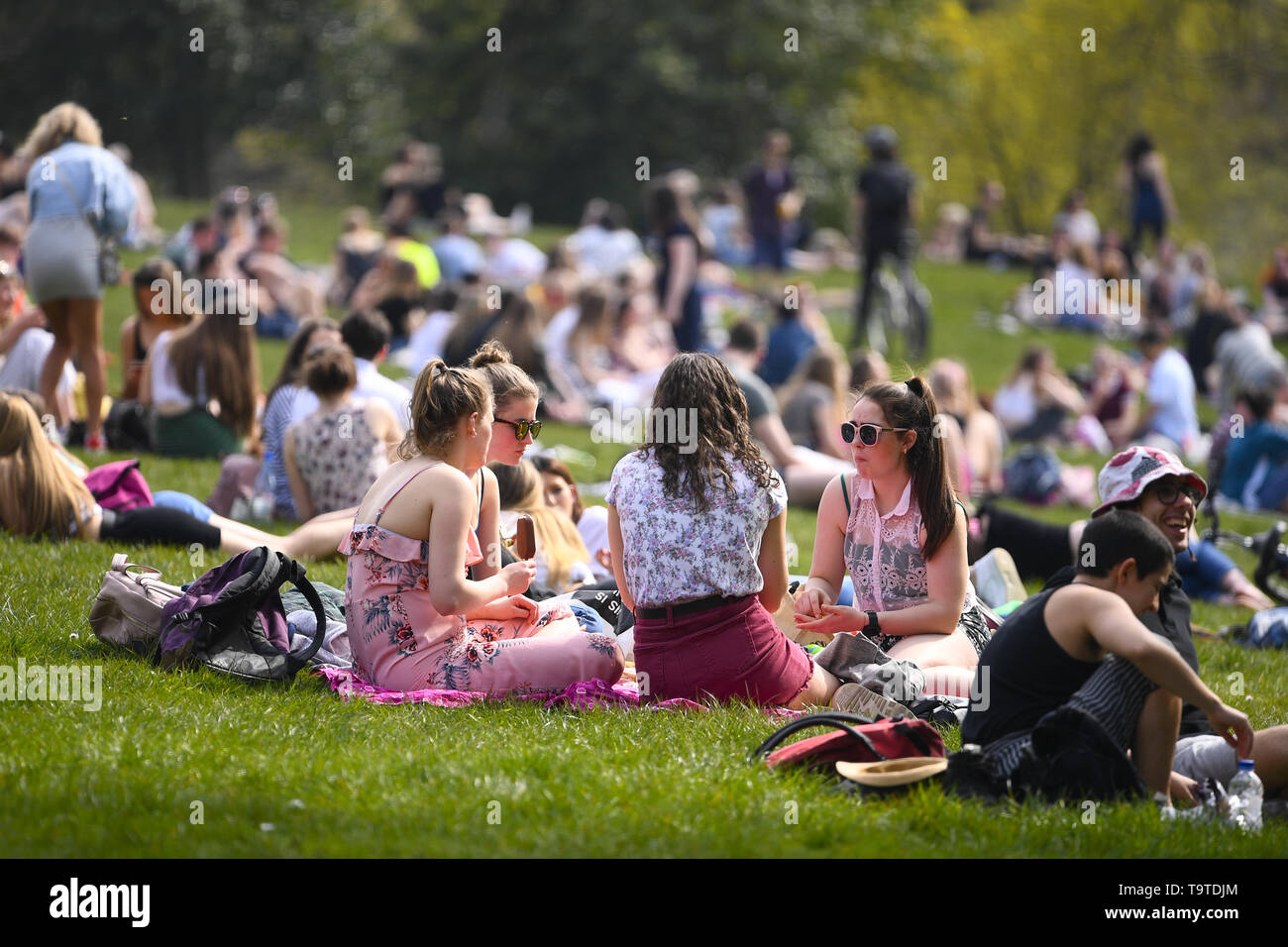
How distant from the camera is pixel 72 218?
28.8ft

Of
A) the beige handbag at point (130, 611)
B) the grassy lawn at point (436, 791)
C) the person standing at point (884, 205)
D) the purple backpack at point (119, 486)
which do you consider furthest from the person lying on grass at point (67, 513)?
the person standing at point (884, 205)

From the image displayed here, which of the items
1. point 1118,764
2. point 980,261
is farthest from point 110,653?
point 980,261

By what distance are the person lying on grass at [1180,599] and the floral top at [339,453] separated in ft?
13.8

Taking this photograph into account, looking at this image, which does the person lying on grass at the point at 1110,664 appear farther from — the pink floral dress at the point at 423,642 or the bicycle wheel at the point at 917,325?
the bicycle wheel at the point at 917,325

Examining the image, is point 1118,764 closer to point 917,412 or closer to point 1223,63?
point 917,412

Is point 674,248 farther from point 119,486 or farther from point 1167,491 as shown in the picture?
point 1167,491

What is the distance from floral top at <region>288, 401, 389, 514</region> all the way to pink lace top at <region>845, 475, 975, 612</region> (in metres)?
3.05

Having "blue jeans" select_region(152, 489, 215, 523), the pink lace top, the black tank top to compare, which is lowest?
the black tank top

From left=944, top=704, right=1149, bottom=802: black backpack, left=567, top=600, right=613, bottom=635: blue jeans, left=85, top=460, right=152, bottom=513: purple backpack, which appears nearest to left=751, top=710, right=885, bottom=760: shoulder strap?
left=944, top=704, right=1149, bottom=802: black backpack

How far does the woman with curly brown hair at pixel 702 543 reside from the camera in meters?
5.14

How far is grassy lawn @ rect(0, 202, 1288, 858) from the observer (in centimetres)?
405

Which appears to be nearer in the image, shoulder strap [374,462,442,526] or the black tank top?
the black tank top

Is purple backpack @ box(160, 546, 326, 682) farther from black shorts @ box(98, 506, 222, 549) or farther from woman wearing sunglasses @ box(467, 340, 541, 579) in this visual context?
black shorts @ box(98, 506, 222, 549)

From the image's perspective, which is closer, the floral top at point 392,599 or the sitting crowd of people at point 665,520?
the sitting crowd of people at point 665,520
